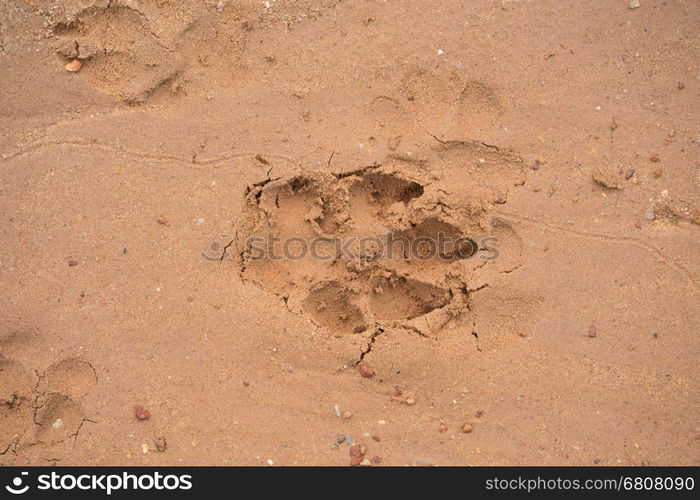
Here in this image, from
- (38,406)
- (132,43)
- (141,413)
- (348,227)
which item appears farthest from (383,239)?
(38,406)

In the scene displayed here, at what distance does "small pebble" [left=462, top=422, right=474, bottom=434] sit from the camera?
9.75 feet

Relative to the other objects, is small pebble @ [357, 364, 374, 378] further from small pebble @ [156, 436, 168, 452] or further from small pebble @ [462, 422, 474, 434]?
small pebble @ [156, 436, 168, 452]

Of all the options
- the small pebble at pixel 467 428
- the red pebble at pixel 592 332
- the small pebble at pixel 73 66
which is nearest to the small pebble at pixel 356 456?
the small pebble at pixel 467 428

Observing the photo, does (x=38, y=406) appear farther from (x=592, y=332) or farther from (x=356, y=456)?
(x=592, y=332)

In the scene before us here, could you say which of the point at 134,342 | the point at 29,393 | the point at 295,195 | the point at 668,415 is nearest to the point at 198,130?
the point at 295,195

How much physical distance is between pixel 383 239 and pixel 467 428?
896 mm

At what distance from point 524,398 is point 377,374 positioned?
0.63 m

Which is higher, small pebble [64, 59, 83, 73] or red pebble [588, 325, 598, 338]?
small pebble [64, 59, 83, 73]

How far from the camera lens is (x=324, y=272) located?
126 inches

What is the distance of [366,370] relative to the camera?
9.93 ft

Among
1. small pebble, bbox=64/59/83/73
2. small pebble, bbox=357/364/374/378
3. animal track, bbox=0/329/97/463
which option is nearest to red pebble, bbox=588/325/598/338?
small pebble, bbox=357/364/374/378

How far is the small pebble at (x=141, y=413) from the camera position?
2967 mm
